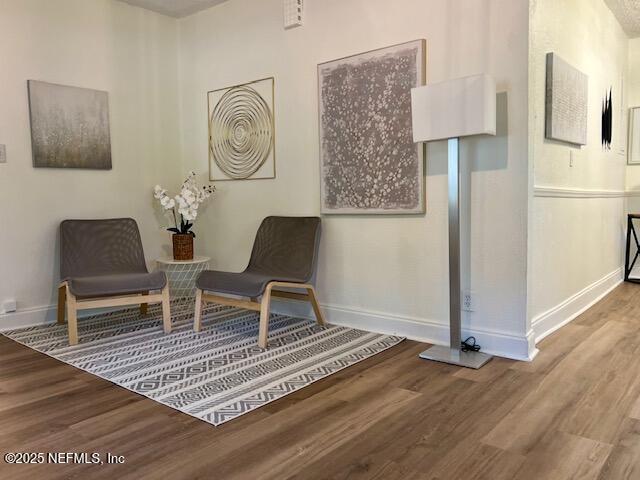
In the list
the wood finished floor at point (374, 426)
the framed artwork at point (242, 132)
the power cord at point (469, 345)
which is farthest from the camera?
the framed artwork at point (242, 132)

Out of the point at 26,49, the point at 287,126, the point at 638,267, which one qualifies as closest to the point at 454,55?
the point at 287,126

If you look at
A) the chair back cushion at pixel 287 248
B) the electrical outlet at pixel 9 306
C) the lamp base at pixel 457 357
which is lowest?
the lamp base at pixel 457 357

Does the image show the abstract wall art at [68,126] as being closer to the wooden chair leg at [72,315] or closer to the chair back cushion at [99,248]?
the chair back cushion at [99,248]

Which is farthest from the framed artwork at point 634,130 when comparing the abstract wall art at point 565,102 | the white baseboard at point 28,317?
the white baseboard at point 28,317

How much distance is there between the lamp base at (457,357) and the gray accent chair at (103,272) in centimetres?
167

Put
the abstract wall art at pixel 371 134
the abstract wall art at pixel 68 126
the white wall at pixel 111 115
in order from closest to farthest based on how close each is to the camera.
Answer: the abstract wall art at pixel 371 134
the white wall at pixel 111 115
the abstract wall art at pixel 68 126

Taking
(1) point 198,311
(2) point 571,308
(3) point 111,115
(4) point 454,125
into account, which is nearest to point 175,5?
(3) point 111,115

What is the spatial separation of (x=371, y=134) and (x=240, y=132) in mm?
1301

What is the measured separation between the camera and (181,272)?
13.3 feet

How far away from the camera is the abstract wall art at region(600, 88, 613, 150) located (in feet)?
13.9

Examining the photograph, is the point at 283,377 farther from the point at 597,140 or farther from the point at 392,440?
the point at 597,140

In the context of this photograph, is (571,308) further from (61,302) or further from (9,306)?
(9,306)

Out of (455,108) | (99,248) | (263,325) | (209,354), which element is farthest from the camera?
(99,248)

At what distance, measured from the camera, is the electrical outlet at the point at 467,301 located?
2.85m
